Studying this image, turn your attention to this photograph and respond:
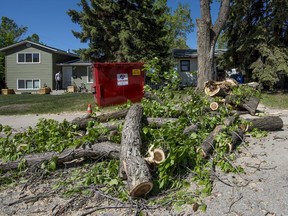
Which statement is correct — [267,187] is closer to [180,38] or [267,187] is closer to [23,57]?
[23,57]

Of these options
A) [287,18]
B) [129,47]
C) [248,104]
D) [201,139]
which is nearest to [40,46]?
[129,47]

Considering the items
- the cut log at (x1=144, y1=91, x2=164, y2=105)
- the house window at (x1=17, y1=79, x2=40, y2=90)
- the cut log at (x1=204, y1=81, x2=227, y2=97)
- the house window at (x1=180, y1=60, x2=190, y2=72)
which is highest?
the house window at (x1=180, y1=60, x2=190, y2=72)

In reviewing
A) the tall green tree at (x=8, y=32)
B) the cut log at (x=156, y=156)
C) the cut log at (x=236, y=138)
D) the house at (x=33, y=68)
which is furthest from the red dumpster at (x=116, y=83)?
the tall green tree at (x=8, y=32)

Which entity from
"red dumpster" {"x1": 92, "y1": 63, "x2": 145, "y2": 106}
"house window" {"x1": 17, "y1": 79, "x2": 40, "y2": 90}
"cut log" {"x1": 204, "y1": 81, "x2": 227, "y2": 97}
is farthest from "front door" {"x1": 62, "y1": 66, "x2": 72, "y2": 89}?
"cut log" {"x1": 204, "y1": 81, "x2": 227, "y2": 97}

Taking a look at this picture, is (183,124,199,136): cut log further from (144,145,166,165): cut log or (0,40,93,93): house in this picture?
(0,40,93,93): house

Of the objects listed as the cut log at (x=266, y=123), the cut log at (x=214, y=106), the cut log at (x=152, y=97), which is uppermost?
the cut log at (x=152, y=97)

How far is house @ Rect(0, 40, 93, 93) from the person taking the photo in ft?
99.7

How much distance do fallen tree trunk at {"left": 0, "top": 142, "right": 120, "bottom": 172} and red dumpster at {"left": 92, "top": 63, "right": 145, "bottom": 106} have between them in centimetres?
673

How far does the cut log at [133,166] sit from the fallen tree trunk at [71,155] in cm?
35

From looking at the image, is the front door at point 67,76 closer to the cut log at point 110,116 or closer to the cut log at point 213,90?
the cut log at point 213,90

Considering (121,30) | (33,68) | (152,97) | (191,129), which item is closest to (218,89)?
(152,97)

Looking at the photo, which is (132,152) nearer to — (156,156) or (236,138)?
(156,156)

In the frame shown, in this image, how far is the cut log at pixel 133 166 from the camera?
326 cm

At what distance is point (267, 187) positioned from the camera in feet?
11.8
